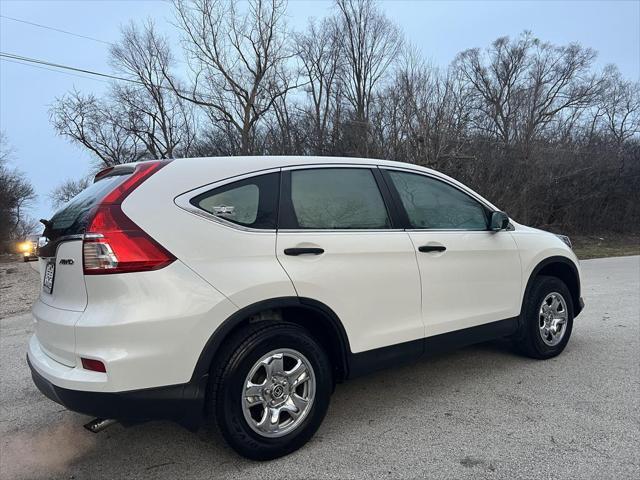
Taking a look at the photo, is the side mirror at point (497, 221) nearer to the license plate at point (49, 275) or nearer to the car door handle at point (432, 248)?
the car door handle at point (432, 248)

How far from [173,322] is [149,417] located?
0.51m

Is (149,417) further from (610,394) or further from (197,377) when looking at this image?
(610,394)

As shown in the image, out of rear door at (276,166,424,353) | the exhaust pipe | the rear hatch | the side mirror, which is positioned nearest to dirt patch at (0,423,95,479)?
the exhaust pipe

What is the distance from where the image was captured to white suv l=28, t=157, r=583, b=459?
7.88ft

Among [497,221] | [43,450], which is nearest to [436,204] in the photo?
[497,221]

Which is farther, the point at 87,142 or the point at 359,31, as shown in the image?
the point at 87,142

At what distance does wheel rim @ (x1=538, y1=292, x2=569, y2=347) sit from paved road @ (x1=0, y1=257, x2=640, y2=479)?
229mm

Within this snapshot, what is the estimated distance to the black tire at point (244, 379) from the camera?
8.48ft

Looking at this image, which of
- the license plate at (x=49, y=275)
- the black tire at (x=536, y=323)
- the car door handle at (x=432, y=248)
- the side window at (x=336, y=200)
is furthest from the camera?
the black tire at (x=536, y=323)

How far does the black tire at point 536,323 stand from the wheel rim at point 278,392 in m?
2.29

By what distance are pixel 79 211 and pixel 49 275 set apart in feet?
1.60

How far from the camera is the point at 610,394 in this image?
3.66 meters

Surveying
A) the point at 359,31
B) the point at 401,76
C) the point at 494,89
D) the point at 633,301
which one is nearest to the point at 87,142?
the point at 359,31

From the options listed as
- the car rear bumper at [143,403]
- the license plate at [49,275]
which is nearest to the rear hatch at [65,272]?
the license plate at [49,275]
